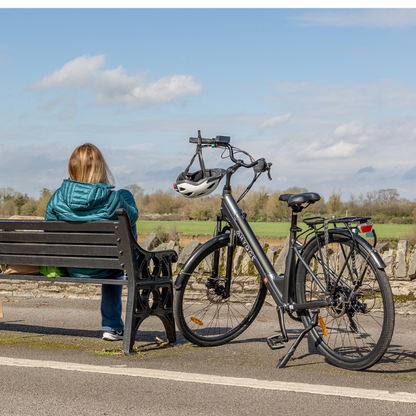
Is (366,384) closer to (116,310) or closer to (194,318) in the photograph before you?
(194,318)

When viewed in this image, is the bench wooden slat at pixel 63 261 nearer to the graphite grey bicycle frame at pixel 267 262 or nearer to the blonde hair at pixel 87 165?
the blonde hair at pixel 87 165

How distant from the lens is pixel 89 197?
4750mm

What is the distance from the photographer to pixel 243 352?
4742 mm

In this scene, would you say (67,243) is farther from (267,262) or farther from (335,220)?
(335,220)

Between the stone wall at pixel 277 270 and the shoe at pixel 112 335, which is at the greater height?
the stone wall at pixel 277 270

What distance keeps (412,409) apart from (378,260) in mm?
1012

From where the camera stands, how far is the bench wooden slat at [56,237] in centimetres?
472

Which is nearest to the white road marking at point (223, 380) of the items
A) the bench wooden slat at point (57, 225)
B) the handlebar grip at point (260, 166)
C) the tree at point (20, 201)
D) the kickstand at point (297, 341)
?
the kickstand at point (297, 341)

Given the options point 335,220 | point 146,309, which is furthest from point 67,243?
point 335,220

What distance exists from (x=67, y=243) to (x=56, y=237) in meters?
0.11

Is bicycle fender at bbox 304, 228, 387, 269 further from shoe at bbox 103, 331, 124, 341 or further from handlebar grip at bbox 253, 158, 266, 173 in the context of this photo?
shoe at bbox 103, 331, 124, 341

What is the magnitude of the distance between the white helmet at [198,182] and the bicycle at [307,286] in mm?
111

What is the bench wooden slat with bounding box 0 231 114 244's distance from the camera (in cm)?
472

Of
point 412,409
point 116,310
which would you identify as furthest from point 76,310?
point 412,409
